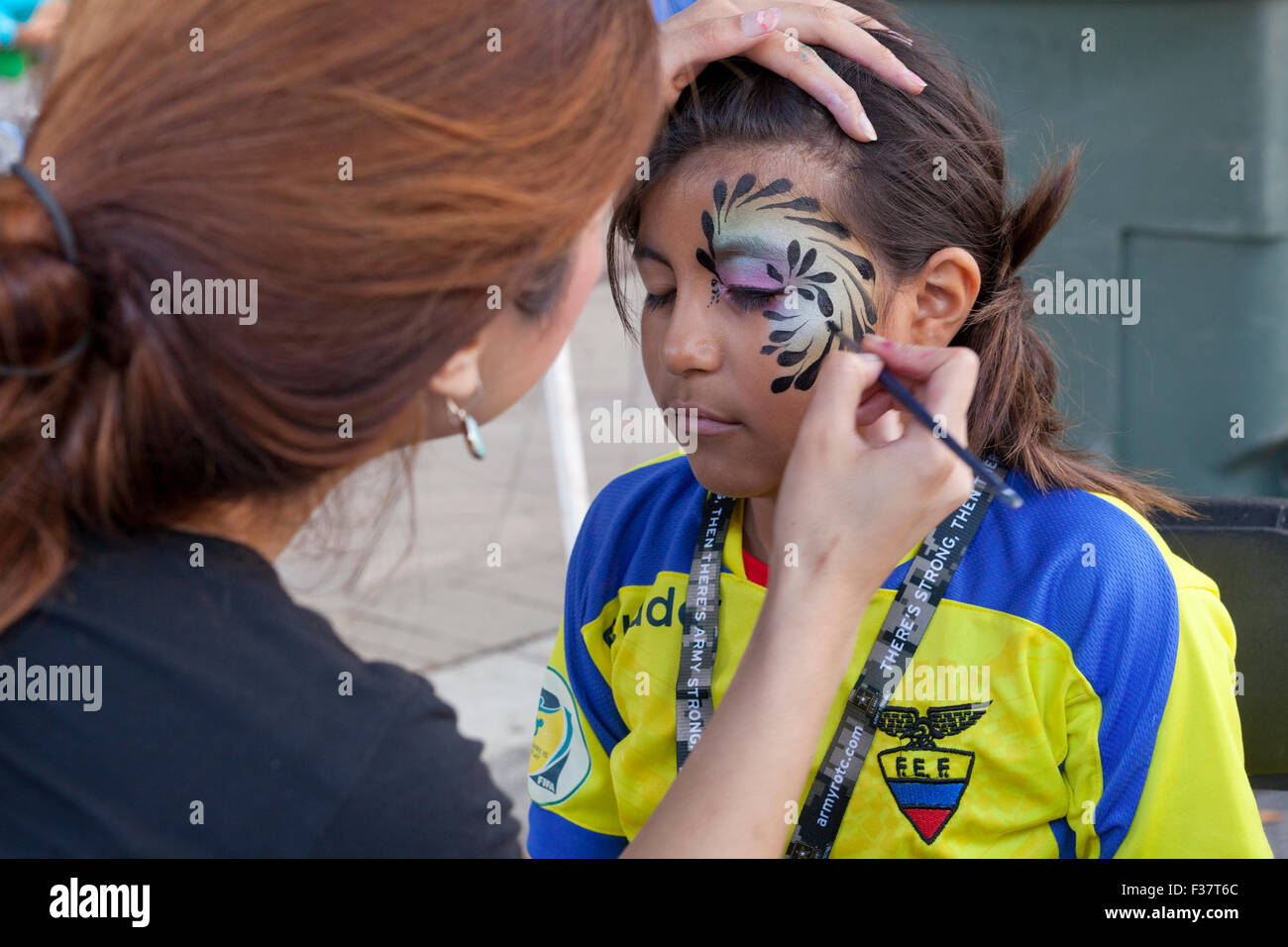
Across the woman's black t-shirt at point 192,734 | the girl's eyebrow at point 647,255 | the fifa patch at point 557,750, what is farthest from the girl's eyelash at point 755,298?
the woman's black t-shirt at point 192,734

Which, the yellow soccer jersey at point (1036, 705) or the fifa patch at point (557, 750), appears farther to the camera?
the fifa patch at point (557, 750)

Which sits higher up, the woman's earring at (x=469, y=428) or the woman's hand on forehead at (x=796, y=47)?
the woman's hand on forehead at (x=796, y=47)

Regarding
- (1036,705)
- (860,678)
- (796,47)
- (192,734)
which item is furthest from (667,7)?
(192,734)

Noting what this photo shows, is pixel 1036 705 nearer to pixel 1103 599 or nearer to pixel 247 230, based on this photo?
pixel 1103 599

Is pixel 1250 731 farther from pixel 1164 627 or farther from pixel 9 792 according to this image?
pixel 9 792

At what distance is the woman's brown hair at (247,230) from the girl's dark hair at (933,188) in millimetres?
551

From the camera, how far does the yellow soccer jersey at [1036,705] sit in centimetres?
135

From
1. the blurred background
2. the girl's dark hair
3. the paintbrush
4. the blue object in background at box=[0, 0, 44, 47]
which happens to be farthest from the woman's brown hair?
the blurred background

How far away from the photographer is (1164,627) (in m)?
1.38

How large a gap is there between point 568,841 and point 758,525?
0.54m

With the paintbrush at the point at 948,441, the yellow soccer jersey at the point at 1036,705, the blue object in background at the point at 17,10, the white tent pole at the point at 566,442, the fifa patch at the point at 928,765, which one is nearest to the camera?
the paintbrush at the point at 948,441

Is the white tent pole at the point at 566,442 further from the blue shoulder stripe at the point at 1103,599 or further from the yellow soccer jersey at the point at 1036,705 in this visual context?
the blue shoulder stripe at the point at 1103,599

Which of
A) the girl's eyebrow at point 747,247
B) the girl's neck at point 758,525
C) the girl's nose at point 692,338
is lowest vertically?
the girl's neck at point 758,525

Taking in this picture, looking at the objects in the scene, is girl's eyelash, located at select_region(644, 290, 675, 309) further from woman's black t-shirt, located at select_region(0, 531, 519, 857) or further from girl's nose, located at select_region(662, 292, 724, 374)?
woman's black t-shirt, located at select_region(0, 531, 519, 857)
